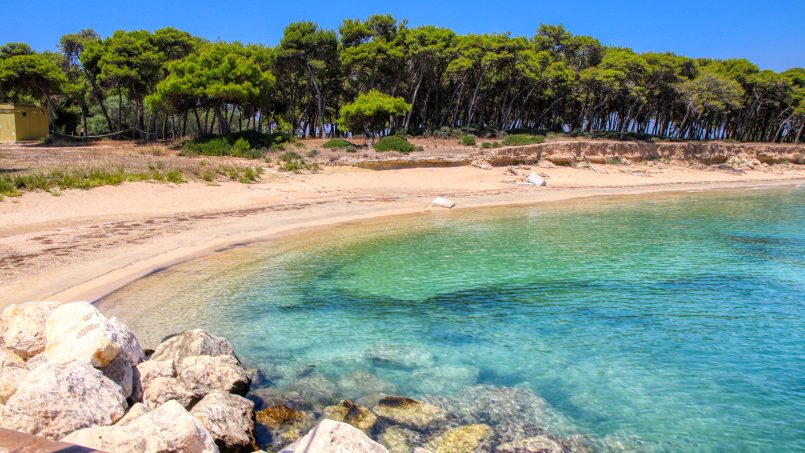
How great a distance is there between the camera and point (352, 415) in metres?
5.88

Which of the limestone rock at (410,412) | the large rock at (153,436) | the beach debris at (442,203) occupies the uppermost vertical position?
the beach debris at (442,203)

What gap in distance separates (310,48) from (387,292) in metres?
31.9

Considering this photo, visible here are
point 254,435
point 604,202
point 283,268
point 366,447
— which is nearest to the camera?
point 366,447

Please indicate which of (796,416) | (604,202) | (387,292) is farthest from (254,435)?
(604,202)

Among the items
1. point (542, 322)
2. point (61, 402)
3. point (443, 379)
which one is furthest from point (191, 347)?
point (542, 322)

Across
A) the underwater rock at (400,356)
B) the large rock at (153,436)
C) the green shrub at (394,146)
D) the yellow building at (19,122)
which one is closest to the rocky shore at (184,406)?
the large rock at (153,436)

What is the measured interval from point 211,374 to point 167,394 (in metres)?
0.53

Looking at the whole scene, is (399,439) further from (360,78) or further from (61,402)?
(360,78)

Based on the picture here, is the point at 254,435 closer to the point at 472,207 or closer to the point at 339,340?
the point at 339,340

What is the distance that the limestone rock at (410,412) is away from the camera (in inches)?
227

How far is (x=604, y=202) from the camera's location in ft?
81.9

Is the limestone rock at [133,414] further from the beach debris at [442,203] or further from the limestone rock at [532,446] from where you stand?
the beach debris at [442,203]

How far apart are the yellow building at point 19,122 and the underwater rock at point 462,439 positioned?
1859 inches

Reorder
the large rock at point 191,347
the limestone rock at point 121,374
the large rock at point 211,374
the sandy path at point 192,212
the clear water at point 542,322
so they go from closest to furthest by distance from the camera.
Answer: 1. the limestone rock at point 121,374
2. the large rock at point 211,374
3. the clear water at point 542,322
4. the large rock at point 191,347
5. the sandy path at point 192,212
